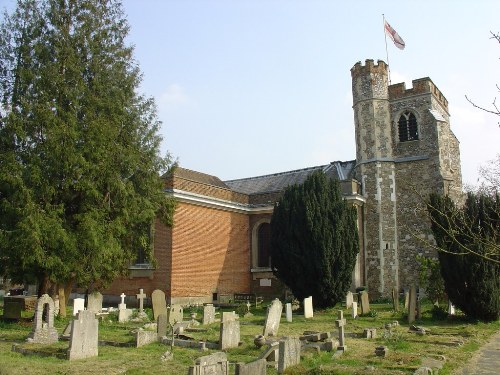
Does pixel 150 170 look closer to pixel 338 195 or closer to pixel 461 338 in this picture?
pixel 338 195

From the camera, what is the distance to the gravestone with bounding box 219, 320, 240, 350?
1050 cm

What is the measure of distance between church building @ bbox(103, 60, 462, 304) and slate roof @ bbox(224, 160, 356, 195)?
0.60 ft

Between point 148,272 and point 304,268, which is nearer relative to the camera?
point 304,268

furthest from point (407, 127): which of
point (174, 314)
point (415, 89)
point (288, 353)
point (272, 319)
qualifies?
point (288, 353)

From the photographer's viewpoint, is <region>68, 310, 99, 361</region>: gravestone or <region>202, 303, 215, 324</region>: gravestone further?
<region>202, 303, 215, 324</region>: gravestone

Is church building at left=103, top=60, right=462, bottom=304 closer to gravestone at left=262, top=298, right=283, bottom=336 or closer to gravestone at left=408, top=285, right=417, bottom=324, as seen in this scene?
gravestone at left=408, top=285, right=417, bottom=324

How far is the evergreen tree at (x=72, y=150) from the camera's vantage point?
553 inches

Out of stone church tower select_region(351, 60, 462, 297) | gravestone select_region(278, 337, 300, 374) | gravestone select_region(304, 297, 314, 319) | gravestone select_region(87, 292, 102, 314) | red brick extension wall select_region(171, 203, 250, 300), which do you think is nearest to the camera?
gravestone select_region(278, 337, 300, 374)

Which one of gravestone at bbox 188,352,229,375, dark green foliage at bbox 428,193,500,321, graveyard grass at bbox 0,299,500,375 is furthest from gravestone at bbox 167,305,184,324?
dark green foliage at bbox 428,193,500,321

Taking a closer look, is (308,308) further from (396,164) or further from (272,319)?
(396,164)

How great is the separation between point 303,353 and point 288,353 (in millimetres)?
1423

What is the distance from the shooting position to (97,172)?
15.1 meters

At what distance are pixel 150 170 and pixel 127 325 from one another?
211 inches

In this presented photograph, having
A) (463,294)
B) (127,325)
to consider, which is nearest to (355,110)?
(463,294)
